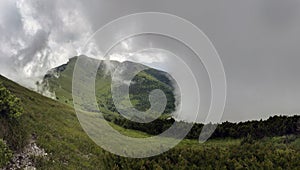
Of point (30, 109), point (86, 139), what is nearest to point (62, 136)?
point (86, 139)

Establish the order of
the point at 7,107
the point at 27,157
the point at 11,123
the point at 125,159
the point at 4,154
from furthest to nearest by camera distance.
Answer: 1. the point at 7,107
2. the point at 11,123
3. the point at 125,159
4. the point at 27,157
5. the point at 4,154

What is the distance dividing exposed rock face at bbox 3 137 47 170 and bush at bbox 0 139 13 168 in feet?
2.96

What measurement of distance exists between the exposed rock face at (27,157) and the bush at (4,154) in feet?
2.96

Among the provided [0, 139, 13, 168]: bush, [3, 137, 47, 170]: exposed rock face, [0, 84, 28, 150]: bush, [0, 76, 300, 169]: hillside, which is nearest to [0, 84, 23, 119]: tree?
[0, 84, 28, 150]: bush

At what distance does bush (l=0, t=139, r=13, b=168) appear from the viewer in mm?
63344

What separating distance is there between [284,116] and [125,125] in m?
61.2

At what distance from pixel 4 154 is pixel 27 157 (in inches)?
221

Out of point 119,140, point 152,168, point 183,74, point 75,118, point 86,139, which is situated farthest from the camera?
point 75,118

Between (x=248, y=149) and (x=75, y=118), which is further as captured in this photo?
(x=75, y=118)

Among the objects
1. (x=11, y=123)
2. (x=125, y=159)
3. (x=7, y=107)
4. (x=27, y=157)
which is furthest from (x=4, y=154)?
(x=125, y=159)

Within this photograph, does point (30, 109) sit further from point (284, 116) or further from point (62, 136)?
point (284, 116)

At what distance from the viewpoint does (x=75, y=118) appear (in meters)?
119

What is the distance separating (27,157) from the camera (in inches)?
2751

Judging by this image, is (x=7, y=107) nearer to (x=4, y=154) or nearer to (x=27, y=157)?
(x=27, y=157)
